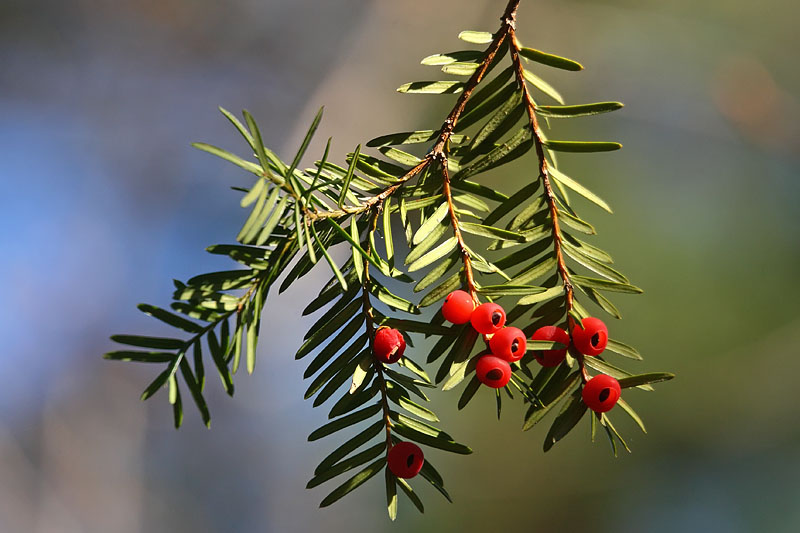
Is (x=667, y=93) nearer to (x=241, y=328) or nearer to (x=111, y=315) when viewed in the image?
(x=111, y=315)

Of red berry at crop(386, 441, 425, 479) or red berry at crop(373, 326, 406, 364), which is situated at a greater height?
red berry at crop(373, 326, 406, 364)

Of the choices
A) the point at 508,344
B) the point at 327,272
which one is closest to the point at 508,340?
the point at 508,344

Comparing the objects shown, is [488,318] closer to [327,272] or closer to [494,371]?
[494,371]

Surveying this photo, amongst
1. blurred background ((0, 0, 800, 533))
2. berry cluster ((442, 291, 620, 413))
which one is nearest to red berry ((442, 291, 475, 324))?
berry cluster ((442, 291, 620, 413))

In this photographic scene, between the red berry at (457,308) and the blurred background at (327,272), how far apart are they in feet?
3.79

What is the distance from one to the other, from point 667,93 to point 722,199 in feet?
0.98

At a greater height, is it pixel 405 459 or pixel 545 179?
pixel 545 179

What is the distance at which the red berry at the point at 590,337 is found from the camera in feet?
0.82

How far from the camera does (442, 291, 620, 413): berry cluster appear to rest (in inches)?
9.0

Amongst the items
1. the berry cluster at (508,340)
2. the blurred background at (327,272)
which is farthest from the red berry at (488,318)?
the blurred background at (327,272)

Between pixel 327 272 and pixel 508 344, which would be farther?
pixel 327 272

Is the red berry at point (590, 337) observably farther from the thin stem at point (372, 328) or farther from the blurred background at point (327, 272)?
the blurred background at point (327, 272)

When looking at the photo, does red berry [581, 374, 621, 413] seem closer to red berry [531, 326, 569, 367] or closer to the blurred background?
red berry [531, 326, 569, 367]

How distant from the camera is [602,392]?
0.25 m
